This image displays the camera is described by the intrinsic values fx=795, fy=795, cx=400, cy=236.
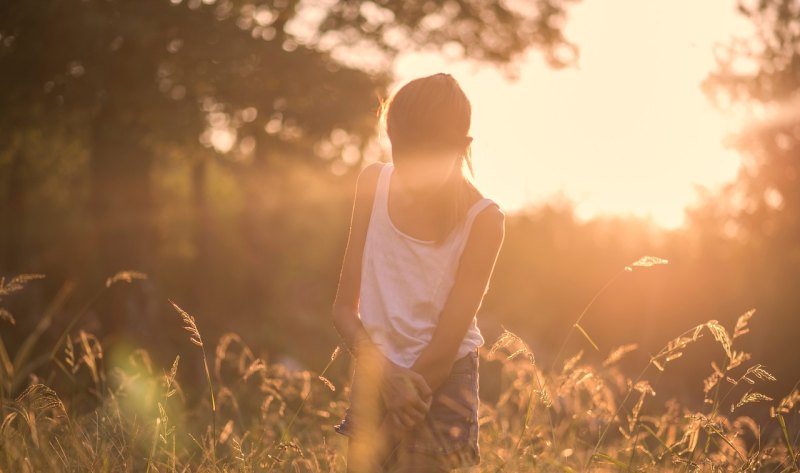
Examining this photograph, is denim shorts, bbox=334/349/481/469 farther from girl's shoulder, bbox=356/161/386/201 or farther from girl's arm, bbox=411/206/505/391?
girl's shoulder, bbox=356/161/386/201

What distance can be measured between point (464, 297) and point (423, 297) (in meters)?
0.15

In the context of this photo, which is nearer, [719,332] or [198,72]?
[719,332]

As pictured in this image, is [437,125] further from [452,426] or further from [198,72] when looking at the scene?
[198,72]

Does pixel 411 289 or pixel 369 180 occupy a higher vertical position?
pixel 369 180

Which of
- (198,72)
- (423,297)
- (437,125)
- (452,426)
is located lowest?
(198,72)

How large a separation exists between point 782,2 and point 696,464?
12855 mm

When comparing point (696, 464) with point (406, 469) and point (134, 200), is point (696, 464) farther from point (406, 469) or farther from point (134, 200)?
point (134, 200)

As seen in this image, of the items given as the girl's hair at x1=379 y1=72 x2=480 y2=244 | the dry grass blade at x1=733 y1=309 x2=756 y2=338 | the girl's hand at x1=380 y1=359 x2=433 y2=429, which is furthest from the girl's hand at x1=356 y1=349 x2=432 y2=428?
the dry grass blade at x1=733 y1=309 x2=756 y2=338

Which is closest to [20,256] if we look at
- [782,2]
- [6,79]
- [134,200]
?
[134,200]

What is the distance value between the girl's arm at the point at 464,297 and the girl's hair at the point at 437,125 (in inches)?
3.7

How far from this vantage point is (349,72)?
386 inches

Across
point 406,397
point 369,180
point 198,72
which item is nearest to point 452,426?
point 406,397

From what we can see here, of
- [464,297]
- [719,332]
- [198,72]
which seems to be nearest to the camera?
[464,297]

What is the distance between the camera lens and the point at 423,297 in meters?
2.66
